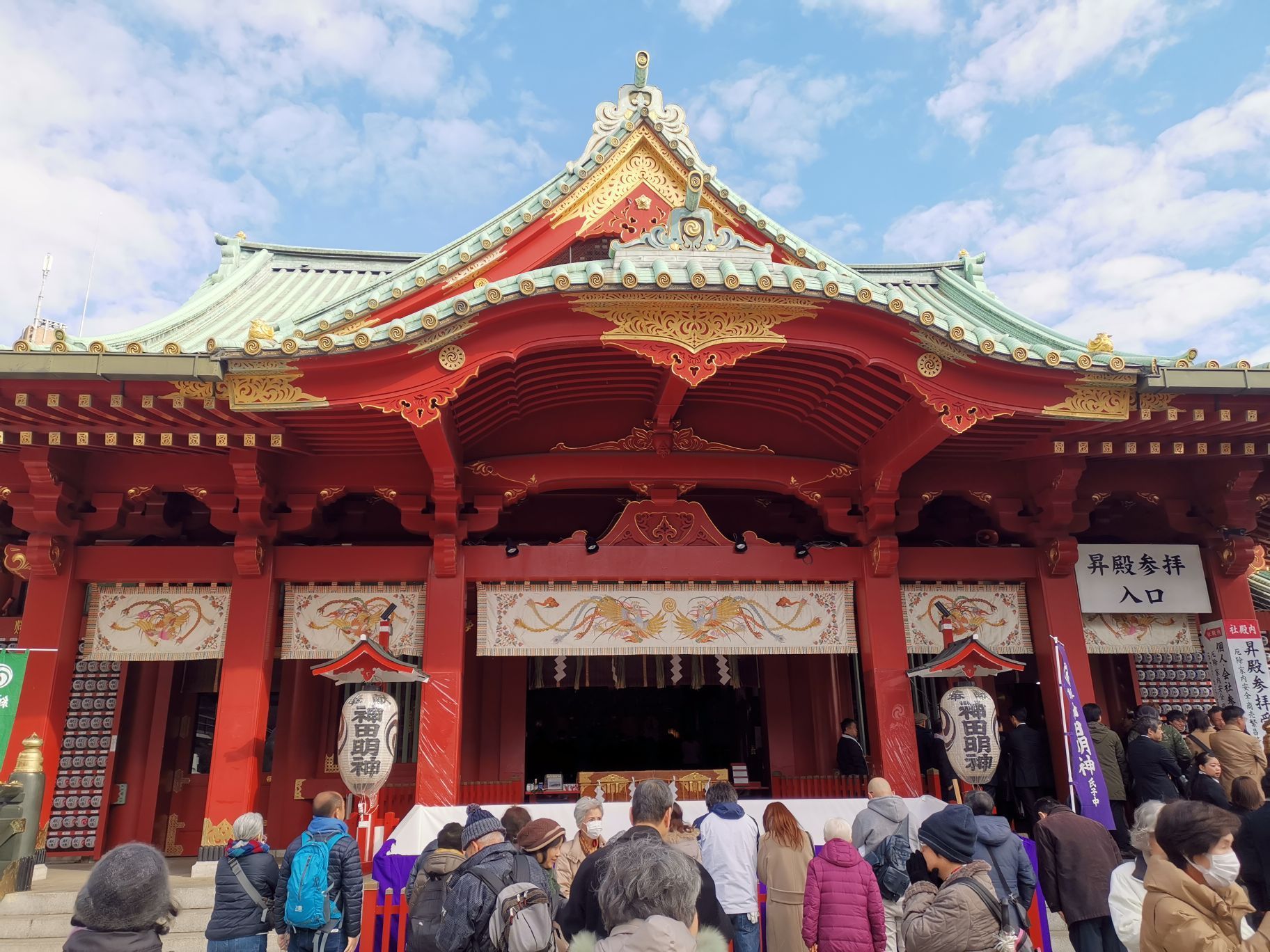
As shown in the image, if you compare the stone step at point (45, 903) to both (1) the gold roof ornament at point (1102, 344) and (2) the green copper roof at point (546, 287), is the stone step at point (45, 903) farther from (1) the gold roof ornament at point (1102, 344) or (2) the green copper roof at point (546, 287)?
(1) the gold roof ornament at point (1102, 344)

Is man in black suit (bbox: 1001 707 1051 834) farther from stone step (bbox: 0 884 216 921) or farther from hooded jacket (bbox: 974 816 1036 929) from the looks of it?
stone step (bbox: 0 884 216 921)

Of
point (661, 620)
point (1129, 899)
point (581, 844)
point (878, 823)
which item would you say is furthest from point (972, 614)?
point (1129, 899)

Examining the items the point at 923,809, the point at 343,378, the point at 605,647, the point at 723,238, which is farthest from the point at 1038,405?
the point at 343,378

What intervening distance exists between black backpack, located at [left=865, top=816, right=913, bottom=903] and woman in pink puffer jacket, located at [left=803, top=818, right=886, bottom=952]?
0.70 metres

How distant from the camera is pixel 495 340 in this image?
6426mm

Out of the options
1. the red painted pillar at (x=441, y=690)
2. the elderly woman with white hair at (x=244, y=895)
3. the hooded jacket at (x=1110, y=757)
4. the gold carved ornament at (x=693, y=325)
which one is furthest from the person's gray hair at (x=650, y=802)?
the hooded jacket at (x=1110, y=757)

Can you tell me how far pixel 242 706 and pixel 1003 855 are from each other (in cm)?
634

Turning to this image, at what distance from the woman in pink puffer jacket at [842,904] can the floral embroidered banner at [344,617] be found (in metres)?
4.91

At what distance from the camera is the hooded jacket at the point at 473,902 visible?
2982 mm

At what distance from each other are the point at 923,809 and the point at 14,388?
7938 mm

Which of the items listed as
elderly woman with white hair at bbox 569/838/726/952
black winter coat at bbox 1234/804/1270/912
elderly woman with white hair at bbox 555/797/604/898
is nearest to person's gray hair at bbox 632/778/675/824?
elderly woman with white hair at bbox 555/797/604/898

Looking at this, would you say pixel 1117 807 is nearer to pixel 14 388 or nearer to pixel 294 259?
pixel 14 388

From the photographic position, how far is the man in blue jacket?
427 centimetres

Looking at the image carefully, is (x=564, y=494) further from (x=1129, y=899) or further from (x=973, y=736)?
(x=1129, y=899)
